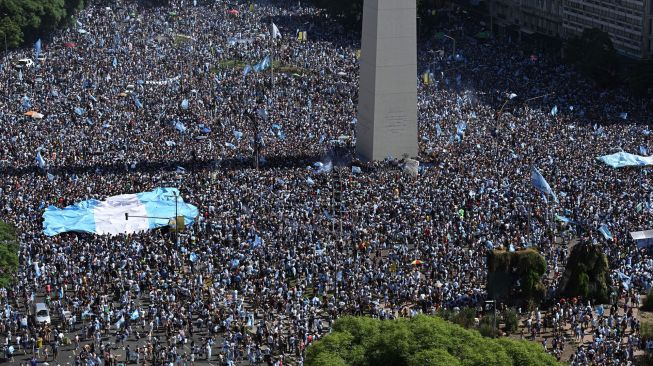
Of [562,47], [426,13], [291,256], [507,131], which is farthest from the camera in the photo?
[426,13]

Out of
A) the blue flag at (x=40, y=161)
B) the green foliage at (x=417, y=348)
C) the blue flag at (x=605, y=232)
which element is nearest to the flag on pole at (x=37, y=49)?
the blue flag at (x=40, y=161)

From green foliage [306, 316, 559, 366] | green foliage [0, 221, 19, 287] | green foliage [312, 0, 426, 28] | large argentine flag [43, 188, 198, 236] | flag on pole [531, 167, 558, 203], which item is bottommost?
green foliage [306, 316, 559, 366]

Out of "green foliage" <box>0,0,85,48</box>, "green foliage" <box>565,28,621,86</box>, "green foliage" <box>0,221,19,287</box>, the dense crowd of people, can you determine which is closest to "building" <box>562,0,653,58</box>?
"green foliage" <box>565,28,621,86</box>

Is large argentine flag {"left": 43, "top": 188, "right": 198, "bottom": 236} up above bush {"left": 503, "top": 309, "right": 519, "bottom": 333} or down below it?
above

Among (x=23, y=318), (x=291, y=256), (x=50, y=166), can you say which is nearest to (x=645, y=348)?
(x=291, y=256)

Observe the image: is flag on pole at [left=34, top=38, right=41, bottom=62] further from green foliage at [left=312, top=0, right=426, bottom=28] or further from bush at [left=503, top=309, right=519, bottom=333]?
bush at [left=503, top=309, right=519, bottom=333]

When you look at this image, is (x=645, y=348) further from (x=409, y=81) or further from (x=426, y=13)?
(x=426, y=13)
